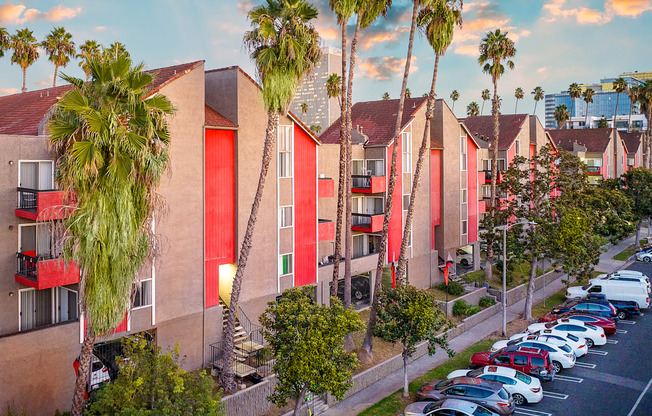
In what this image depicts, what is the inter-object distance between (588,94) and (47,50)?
95791 mm

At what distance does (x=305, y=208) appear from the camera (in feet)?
106

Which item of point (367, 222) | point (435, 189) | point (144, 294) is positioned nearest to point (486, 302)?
point (435, 189)

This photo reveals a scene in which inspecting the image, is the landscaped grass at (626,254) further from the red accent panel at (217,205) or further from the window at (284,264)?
the red accent panel at (217,205)

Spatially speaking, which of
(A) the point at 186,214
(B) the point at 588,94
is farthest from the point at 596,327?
(B) the point at 588,94

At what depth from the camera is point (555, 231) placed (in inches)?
1485

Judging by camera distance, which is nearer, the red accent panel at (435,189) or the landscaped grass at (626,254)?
the red accent panel at (435,189)

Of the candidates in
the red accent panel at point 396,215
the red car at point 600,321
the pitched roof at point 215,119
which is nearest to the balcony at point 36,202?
the pitched roof at point 215,119

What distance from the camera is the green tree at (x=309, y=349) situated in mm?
19391

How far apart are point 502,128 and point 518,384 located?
135 feet

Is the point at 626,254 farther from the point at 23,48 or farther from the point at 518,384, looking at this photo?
the point at 23,48

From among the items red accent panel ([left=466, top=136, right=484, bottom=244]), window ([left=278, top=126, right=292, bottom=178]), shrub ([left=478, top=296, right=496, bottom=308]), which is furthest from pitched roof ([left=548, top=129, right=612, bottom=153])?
window ([left=278, top=126, right=292, bottom=178])

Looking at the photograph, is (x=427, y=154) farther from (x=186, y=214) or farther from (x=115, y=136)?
(x=115, y=136)

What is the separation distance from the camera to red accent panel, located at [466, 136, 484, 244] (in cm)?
4908

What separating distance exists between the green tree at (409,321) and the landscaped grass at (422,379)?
0.71m
